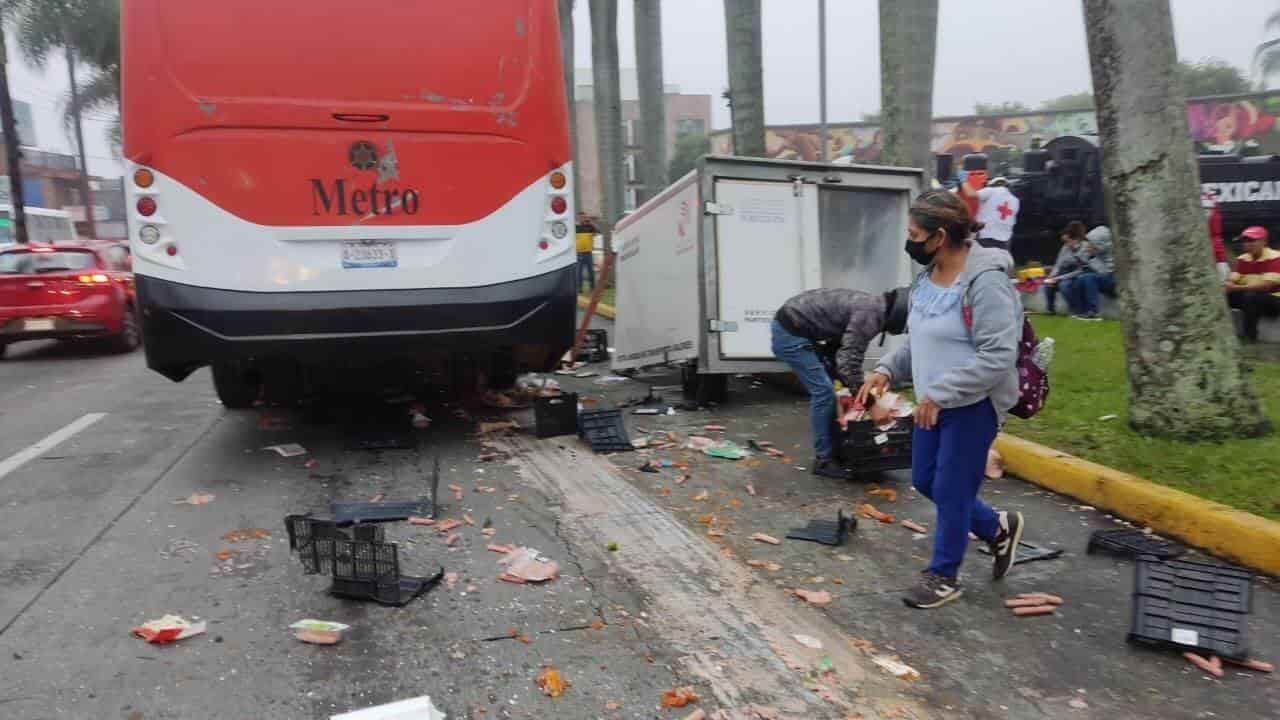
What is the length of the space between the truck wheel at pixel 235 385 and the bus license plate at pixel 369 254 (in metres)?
1.56

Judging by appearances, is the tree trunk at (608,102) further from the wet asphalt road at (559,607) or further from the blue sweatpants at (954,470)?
the blue sweatpants at (954,470)

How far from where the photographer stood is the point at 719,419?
802 cm

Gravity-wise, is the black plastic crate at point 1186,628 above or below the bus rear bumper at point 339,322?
below

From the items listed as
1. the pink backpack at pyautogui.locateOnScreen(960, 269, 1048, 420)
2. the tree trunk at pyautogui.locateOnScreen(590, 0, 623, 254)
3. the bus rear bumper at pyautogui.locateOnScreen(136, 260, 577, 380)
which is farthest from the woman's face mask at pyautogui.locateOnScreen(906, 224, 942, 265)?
the tree trunk at pyautogui.locateOnScreen(590, 0, 623, 254)

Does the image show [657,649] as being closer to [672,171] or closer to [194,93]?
[194,93]

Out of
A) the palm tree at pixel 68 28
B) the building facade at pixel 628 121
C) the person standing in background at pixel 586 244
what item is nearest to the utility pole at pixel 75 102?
the palm tree at pixel 68 28

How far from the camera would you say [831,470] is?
→ 6062 millimetres

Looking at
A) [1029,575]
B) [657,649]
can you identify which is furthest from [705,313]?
[657,649]

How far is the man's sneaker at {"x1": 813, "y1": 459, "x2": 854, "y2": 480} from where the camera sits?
5.98m

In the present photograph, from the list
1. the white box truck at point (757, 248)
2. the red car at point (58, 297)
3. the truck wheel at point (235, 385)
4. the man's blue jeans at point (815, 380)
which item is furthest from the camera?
the red car at point (58, 297)

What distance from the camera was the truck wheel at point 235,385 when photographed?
23.1ft

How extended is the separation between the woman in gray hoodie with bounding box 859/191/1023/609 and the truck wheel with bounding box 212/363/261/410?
16.6ft

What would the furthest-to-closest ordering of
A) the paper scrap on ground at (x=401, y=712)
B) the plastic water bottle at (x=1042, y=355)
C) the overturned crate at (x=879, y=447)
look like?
the overturned crate at (x=879, y=447) < the plastic water bottle at (x=1042, y=355) < the paper scrap on ground at (x=401, y=712)

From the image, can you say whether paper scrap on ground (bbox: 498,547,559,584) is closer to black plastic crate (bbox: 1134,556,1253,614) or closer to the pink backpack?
the pink backpack
